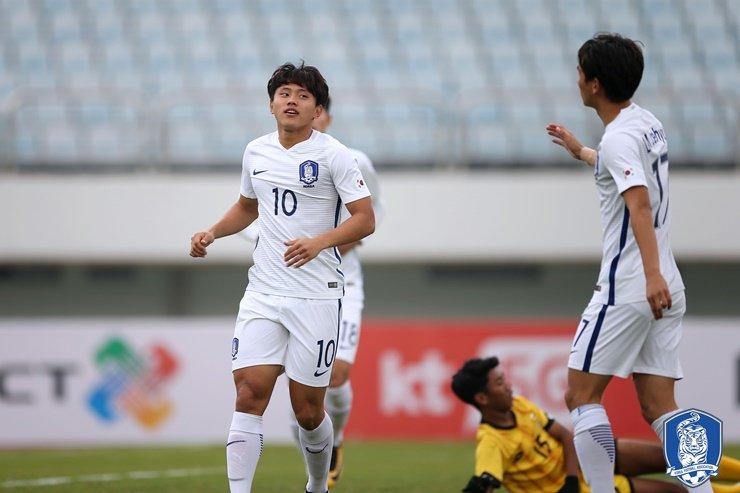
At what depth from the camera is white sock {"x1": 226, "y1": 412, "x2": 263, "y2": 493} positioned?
5.46 metres

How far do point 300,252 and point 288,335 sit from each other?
49 centimetres

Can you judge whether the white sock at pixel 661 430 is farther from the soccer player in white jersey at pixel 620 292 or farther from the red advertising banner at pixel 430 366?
the red advertising banner at pixel 430 366

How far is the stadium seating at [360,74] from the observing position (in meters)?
15.6

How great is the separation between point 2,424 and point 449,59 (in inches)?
318

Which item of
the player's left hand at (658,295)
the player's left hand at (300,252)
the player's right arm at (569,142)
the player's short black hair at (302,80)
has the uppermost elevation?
the player's short black hair at (302,80)

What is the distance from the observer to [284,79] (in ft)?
18.6

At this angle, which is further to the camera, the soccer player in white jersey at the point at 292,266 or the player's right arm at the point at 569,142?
the player's right arm at the point at 569,142

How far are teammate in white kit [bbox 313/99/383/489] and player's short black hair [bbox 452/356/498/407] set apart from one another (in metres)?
1.04

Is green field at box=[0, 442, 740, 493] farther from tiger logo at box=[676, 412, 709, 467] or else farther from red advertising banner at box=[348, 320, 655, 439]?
tiger logo at box=[676, 412, 709, 467]

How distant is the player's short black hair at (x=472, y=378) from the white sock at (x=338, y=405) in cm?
117

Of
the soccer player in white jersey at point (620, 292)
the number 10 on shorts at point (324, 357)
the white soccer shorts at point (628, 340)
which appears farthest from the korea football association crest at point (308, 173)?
the white soccer shorts at point (628, 340)

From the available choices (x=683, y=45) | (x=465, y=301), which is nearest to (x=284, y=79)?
(x=465, y=301)

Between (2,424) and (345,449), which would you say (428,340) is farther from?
(2,424)

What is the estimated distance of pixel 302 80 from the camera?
5.68 metres
